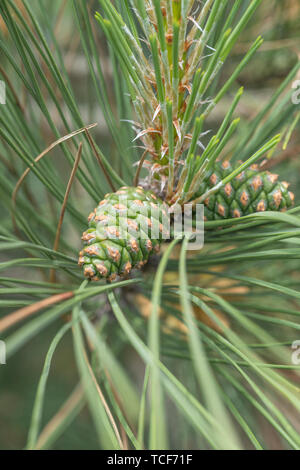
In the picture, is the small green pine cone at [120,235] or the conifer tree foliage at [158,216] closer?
the conifer tree foliage at [158,216]

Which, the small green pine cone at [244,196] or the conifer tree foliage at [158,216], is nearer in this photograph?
the conifer tree foliage at [158,216]

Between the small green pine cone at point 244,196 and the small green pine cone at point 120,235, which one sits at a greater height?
the small green pine cone at point 244,196

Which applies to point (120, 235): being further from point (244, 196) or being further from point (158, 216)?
point (244, 196)

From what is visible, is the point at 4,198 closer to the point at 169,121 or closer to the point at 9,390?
the point at 169,121

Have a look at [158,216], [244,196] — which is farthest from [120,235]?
[244,196]

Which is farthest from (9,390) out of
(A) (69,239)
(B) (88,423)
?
(A) (69,239)
